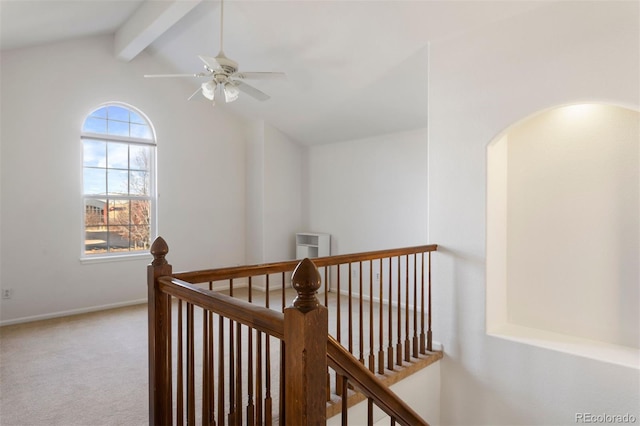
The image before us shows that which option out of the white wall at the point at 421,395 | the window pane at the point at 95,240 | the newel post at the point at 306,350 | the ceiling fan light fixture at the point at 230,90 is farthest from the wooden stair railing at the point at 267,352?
the window pane at the point at 95,240

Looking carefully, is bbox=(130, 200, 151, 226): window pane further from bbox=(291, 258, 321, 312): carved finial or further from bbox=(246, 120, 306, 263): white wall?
bbox=(291, 258, 321, 312): carved finial

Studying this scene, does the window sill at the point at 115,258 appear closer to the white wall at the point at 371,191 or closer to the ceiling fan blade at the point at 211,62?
the white wall at the point at 371,191

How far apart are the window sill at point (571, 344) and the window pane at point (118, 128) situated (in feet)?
16.3

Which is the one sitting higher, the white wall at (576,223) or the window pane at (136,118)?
the window pane at (136,118)

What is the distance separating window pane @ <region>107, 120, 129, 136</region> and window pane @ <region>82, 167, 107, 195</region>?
20.6 inches

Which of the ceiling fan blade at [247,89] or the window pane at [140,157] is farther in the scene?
the window pane at [140,157]

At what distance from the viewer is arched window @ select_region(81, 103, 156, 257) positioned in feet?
16.1

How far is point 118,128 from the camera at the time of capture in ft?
16.8

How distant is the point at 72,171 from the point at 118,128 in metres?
0.83

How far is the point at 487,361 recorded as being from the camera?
9.91ft

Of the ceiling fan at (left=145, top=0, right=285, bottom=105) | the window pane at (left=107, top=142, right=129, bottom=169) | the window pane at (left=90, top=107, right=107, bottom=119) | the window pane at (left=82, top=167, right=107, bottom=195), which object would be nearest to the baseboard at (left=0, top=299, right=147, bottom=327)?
the window pane at (left=82, top=167, right=107, bottom=195)

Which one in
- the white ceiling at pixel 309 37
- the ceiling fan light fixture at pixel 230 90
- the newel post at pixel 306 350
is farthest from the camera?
the ceiling fan light fixture at pixel 230 90

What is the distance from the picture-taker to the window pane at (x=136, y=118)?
17.1 ft

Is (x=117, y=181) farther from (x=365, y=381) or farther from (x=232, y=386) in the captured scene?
(x=365, y=381)
